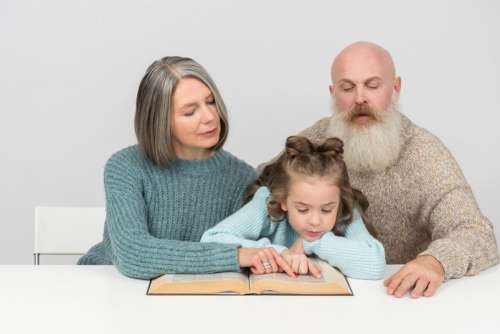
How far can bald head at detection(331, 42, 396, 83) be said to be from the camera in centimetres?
338

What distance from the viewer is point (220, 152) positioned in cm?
318

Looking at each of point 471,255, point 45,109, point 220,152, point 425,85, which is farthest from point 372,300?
point 45,109

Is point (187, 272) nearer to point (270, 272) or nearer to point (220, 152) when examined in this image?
point (270, 272)

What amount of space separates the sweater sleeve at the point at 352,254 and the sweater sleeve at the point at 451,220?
0.50ft

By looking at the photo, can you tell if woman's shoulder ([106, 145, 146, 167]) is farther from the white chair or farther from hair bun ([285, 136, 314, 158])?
the white chair

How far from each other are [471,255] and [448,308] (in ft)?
1.22

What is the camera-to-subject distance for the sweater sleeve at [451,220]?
9.02 ft

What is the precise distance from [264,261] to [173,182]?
0.54 m

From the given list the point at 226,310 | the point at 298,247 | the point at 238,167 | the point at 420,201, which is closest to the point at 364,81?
the point at 420,201

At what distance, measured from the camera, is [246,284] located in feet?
8.49

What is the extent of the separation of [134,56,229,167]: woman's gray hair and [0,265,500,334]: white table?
0.49 meters

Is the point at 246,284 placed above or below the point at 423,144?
below

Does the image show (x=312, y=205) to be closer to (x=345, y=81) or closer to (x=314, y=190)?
(x=314, y=190)

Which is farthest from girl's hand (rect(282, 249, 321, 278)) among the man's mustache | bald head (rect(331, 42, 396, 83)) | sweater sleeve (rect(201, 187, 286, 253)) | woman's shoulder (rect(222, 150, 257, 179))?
bald head (rect(331, 42, 396, 83))
